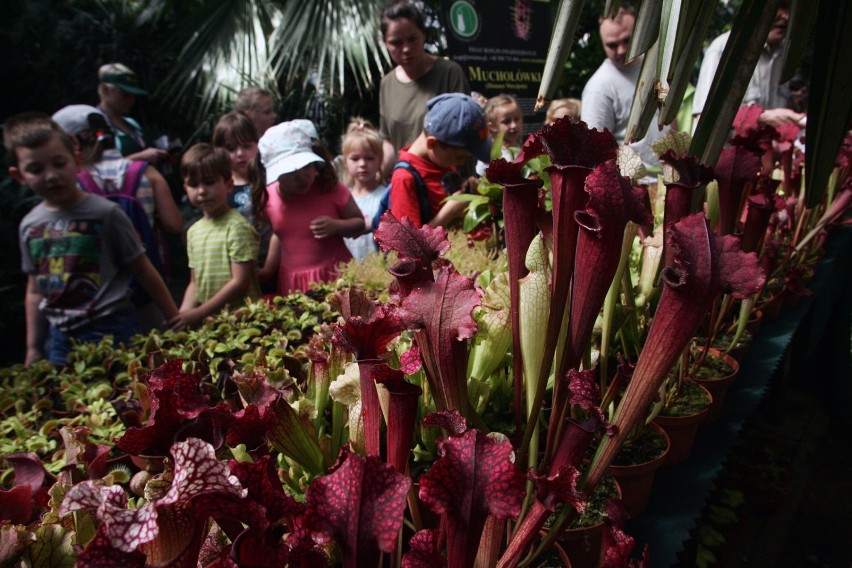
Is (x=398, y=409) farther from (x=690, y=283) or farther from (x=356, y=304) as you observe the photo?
(x=690, y=283)

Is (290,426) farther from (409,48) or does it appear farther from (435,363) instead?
(409,48)

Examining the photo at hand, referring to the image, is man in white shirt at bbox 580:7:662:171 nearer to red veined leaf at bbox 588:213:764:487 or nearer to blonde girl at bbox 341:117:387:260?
blonde girl at bbox 341:117:387:260

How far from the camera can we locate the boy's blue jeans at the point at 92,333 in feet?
7.27

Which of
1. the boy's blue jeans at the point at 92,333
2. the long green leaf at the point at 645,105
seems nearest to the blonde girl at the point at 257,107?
the boy's blue jeans at the point at 92,333

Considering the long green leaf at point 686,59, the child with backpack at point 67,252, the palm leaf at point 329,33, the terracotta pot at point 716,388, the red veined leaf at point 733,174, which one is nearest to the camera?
the long green leaf at point 686,59

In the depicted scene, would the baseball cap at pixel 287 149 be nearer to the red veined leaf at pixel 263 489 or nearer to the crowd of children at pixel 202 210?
the crowd of children at pixel 202 210

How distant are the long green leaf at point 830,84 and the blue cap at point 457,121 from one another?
1.55 meters

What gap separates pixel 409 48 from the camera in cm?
316

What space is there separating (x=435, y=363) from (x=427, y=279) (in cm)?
10

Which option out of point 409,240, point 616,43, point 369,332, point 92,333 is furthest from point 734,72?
point 616,43

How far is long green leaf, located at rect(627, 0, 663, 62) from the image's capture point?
856 mm

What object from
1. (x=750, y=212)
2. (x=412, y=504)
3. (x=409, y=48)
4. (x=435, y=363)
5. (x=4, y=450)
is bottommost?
(x=4, y=450)

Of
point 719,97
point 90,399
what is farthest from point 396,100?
point 719,97

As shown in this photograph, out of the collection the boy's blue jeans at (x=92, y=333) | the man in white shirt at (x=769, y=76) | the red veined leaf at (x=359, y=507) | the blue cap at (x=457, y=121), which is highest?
the man in white shirt at (x=769, y=76)
